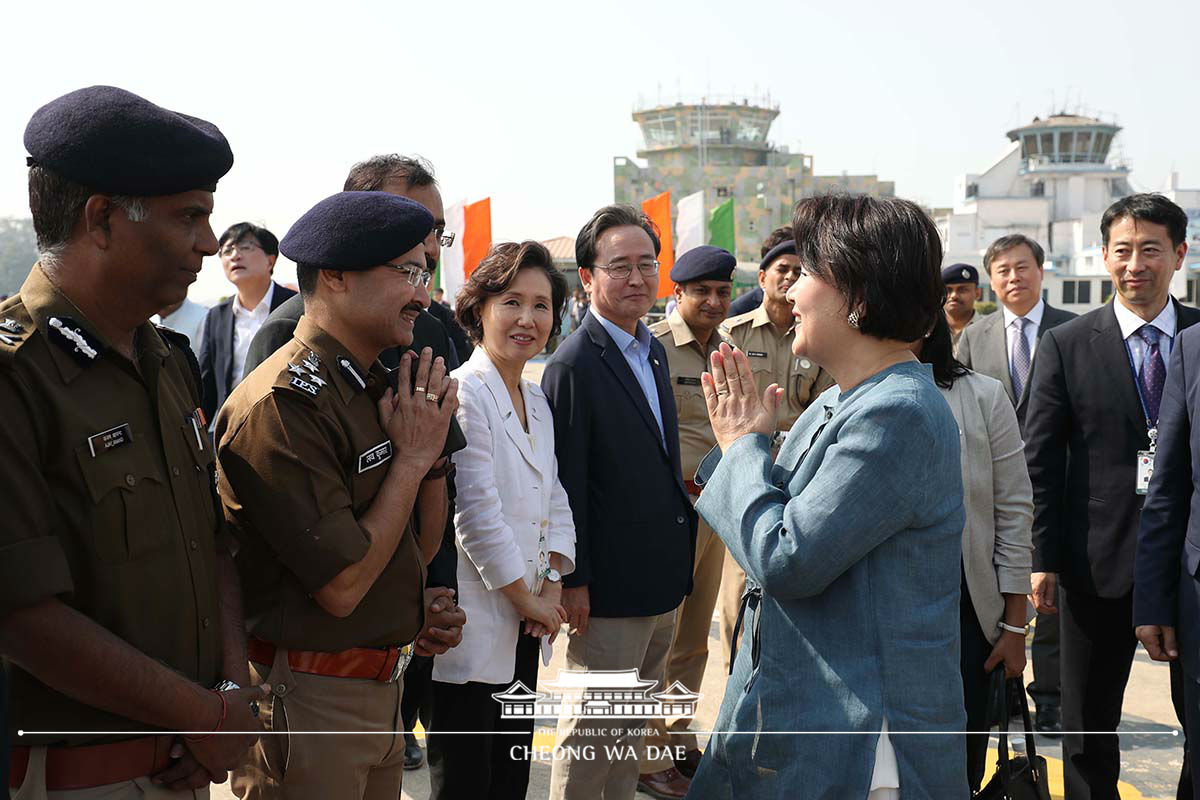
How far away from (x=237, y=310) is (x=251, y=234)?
0.51 meters

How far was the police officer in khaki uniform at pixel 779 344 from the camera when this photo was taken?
516cm

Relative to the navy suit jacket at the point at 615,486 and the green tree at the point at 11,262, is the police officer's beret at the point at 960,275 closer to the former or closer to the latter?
the navy suit jacket at the point at 615,486

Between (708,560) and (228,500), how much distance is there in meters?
2.86

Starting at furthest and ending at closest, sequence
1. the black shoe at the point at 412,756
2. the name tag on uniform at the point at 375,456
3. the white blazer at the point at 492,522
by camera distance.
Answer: the black shoe at the point at 412,756 → the white blazer at the point at 492,522 → the name tag on uniform at the point at 375,456

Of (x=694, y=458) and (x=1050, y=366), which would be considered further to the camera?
(x=694, y=458)

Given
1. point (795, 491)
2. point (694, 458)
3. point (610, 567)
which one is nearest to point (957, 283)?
point (694, 458)

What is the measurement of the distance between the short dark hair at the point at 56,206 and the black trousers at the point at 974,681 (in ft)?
9.11

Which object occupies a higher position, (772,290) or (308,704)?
(772,290)

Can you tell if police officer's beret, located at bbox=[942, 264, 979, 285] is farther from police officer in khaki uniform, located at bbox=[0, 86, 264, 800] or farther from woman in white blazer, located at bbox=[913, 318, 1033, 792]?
police officer in khaki uniform, located at bbox=[0, 86, 264, 800]

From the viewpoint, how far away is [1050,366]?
386cm

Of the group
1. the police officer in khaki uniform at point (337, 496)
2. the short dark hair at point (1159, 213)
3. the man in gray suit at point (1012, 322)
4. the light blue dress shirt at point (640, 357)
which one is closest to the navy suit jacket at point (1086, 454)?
the short dark hair at point (1159, 213)

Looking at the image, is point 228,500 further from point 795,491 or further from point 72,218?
point 795,491

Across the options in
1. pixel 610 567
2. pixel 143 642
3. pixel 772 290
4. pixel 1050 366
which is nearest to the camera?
pixel 143 642

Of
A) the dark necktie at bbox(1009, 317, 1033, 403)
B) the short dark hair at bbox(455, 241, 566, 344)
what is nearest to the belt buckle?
the short dark hair at bbox(455, 241, 566, 344)
